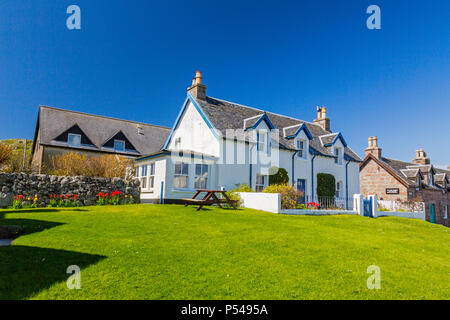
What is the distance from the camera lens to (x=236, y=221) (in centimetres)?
1184

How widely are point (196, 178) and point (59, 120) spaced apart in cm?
2031

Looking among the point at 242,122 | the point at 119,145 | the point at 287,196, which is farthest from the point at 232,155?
the point at 119,145

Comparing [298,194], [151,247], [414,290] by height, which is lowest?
[414,290]

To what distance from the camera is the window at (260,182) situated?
71.1ft

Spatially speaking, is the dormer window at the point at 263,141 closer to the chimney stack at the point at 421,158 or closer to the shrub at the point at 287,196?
the shrub at the point at 287,196

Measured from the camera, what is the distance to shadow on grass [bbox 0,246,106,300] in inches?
193

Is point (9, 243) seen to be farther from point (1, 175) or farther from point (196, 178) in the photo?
point (196, 178)

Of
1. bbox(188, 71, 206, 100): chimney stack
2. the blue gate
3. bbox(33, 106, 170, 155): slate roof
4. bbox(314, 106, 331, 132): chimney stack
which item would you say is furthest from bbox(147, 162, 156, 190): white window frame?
bbox(314, 106, 331, 132): chimney stack

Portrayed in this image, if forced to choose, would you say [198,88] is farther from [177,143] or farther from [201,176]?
[201,176]

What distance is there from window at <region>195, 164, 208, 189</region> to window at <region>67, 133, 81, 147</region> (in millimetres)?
17258

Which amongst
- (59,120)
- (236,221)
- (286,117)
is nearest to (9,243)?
(236,221)

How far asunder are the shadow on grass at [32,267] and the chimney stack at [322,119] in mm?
27766

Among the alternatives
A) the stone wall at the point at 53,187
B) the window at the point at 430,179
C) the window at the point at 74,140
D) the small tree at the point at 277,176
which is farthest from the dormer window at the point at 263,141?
the window at the point at 430,179
